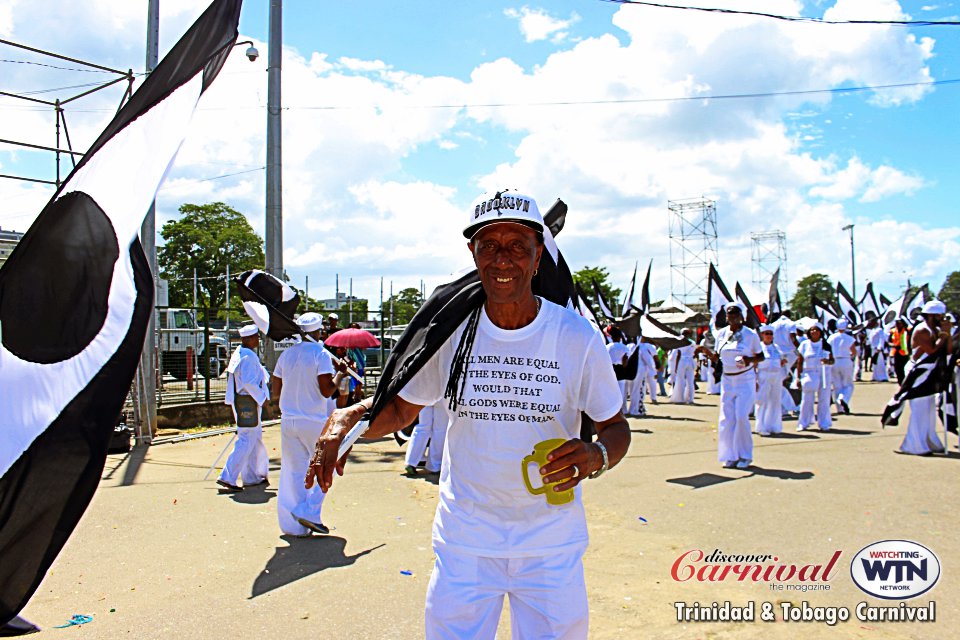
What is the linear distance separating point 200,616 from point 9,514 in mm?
2718


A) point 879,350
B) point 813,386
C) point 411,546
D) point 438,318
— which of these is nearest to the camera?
point 438,318

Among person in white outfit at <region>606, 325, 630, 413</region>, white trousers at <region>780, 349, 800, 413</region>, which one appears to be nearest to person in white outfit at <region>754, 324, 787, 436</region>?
white trousers at <region>780, 349, 800, 413</region>

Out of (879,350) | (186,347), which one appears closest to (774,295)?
(879,350)

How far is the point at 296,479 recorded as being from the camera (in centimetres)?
692

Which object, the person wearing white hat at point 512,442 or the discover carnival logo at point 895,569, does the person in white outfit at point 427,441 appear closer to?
the discover carnival logo at point 895,569

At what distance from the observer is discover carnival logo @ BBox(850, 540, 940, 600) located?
5.14 m

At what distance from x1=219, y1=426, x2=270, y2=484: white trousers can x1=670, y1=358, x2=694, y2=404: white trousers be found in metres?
14.2

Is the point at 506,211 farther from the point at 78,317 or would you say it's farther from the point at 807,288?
the point at 807,288

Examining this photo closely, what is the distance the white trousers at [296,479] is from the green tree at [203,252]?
4103 centimetres

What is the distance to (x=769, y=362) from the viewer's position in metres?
13.5

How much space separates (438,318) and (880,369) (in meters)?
30.2

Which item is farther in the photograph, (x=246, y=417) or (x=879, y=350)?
(x=879, y=350)

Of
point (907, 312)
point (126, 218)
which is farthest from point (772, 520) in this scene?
point (907, 312)

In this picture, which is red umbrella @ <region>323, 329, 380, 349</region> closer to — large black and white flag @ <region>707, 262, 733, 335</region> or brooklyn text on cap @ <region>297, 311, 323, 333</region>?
brooklyn text on cap @ <region>297, 311, 323, 333</region>
